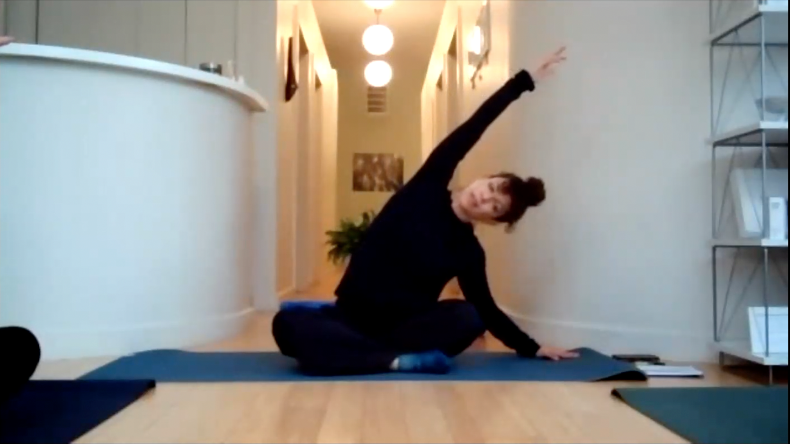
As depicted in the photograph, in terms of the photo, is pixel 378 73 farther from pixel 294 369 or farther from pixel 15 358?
pixel 15 358

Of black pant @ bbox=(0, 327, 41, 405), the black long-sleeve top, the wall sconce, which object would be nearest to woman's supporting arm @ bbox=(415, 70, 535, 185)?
the black long-sleeve top

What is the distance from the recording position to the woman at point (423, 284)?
246 cm

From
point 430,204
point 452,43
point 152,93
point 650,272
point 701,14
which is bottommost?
point 650,272

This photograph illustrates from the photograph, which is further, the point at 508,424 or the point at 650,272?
the point at 650,272

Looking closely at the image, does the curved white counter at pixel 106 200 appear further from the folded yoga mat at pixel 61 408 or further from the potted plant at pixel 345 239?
the potted plant at pixel 345 239

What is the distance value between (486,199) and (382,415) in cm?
85

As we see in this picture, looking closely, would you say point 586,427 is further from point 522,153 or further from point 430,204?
point 522,153

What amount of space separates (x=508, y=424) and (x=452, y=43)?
535cm

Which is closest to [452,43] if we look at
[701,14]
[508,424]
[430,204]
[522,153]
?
[522,153]

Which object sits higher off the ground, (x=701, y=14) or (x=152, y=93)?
(x=701, y=14)

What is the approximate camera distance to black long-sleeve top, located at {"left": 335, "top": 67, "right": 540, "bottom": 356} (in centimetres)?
259

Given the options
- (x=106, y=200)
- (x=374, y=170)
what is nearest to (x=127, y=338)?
(x=106, y=200)

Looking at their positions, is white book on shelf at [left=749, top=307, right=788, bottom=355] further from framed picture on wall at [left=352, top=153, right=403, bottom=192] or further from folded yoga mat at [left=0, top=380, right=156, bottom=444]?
framed picture on wall at [left=352, top=153, right=403, bottom=192]

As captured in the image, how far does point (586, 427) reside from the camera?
69.4 inches
